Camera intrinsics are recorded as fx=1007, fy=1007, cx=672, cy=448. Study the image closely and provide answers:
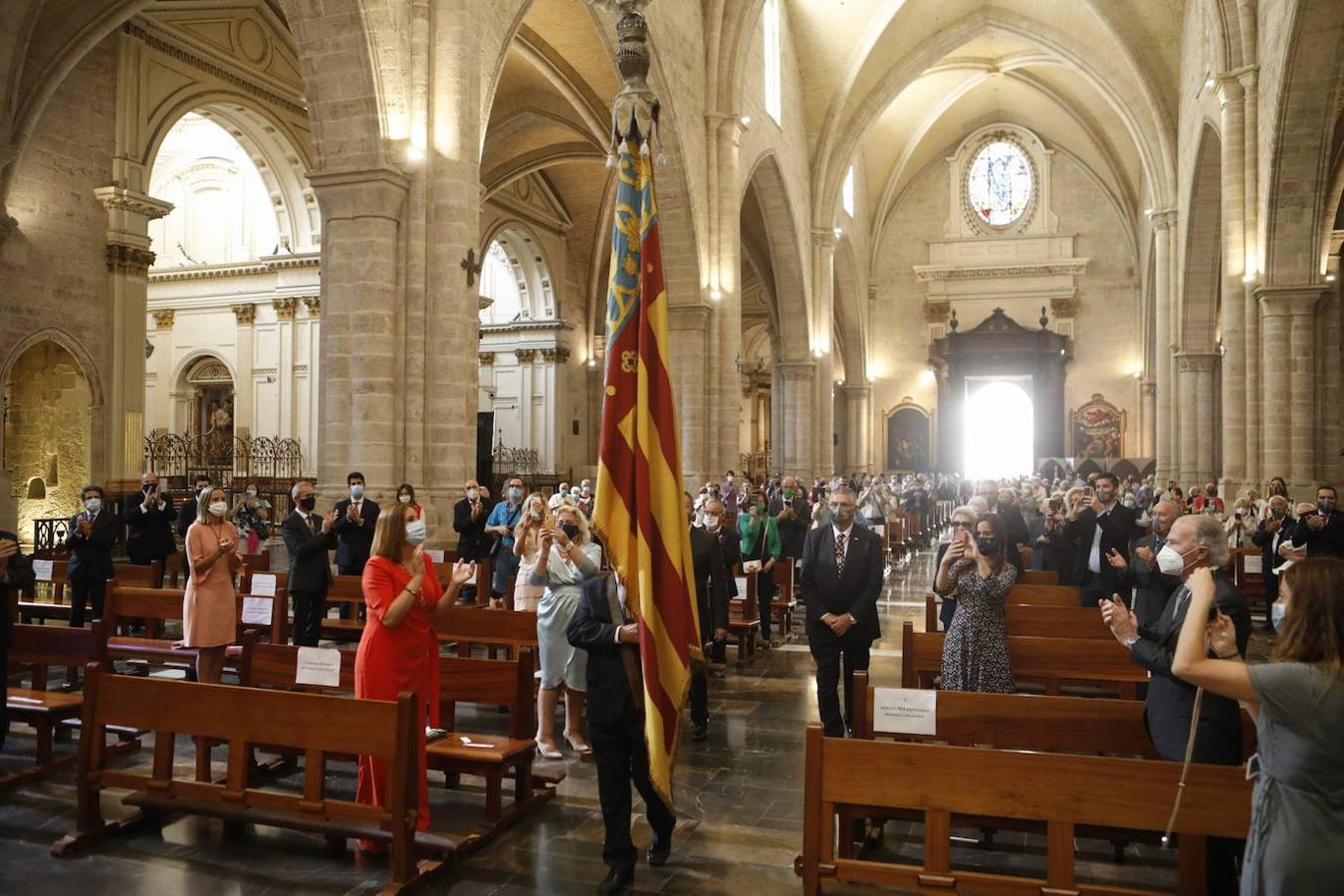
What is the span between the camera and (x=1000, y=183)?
3691 cm

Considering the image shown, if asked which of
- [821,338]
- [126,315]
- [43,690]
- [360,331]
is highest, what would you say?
[821,338]

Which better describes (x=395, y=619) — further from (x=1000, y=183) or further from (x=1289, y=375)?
(x=1000, y=183)

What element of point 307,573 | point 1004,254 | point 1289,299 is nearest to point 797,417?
point 1289,299

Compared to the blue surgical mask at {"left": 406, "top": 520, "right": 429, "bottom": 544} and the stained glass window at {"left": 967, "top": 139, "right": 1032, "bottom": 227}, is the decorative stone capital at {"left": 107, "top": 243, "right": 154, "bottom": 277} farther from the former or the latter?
the stained glass window at {"left": 967, "top": 139, "right": 1032, "bottom": 227}

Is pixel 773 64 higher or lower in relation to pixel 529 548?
higher

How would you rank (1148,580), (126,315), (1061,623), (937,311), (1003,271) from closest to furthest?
1. (1148,580)
2. (1061,623)
3. (126,315)
4. (1003,271)
5. (937,311)

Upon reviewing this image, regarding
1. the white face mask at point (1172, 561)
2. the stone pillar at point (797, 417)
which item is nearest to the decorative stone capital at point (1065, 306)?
the stone pillar at point (797, 417)

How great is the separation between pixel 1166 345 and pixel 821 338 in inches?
344

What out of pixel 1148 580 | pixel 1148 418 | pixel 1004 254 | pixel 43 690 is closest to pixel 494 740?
pixel 43 690

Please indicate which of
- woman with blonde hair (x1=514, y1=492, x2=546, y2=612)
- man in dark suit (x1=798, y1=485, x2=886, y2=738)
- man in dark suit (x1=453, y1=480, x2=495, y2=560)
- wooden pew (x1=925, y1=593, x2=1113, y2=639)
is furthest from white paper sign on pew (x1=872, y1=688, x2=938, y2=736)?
man in dark suit (x1=453, y1=480, x2=495, y2=560)

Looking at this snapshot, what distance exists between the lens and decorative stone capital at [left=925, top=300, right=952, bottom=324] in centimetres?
3716

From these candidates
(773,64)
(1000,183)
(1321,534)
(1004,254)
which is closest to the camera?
(1321,534)

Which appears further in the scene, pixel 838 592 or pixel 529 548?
pixel 529 548

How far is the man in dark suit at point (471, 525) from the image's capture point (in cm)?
1031
